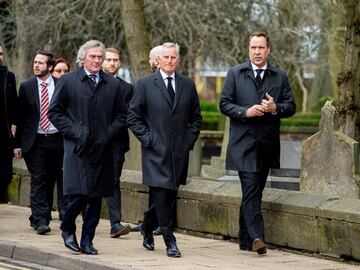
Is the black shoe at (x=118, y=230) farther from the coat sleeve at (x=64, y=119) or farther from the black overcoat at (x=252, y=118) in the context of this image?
the coat sleeve at (x=64, y=119)

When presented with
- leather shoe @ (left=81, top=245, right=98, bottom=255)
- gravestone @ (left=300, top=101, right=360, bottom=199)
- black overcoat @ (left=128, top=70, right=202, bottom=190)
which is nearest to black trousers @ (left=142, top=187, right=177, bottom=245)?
black overcoat @ (left=128, top=70, right=202, bottom=190)

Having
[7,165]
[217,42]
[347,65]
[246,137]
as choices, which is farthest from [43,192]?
[217,42]

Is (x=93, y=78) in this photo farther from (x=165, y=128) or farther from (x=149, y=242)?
(x=149, y=242)

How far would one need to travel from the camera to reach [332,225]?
10.9m

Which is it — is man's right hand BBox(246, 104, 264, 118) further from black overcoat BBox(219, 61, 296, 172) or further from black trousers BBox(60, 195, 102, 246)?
black trousers BBox(60, 195, 102, 246)

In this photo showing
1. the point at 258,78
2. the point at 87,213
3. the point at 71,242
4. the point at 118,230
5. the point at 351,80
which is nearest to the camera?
the point at 87,213

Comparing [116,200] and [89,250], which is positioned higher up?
[116,200]

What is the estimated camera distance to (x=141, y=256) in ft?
36.2

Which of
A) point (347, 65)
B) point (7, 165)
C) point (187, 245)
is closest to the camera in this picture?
point (187, 245)

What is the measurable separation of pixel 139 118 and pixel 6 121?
7.76 ft

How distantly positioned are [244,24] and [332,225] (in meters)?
17.3

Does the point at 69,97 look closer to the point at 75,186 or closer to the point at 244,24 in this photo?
the point at 75,186

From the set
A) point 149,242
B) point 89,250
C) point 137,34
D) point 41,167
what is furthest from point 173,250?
point 137,34

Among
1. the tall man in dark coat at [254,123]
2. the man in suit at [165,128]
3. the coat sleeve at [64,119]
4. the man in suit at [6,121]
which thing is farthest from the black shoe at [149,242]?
the man in suit at [6,121]
